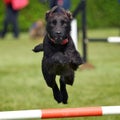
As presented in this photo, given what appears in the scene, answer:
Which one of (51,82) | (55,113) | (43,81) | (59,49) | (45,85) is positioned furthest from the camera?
(43,81)

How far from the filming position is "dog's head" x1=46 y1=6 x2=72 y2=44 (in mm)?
4168

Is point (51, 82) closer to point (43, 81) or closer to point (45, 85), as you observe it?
point (45, 85)

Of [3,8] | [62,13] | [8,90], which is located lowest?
[3,8]

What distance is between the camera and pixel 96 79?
8.91 m

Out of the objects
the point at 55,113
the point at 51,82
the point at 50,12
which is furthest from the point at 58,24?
the point at 55,113

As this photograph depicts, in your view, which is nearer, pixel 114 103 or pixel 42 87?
pixel 114 103

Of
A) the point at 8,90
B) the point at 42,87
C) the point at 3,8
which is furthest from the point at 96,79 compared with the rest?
the point at 3,8

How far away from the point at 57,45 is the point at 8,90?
375cm

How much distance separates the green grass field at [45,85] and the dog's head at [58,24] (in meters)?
1.69

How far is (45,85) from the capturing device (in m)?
8.41

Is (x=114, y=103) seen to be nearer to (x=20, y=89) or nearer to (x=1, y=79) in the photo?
(x=20, y=89)

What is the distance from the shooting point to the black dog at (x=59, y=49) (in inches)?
166

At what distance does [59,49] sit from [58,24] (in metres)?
0.21

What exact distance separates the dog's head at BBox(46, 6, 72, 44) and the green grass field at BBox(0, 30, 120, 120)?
1687mm
